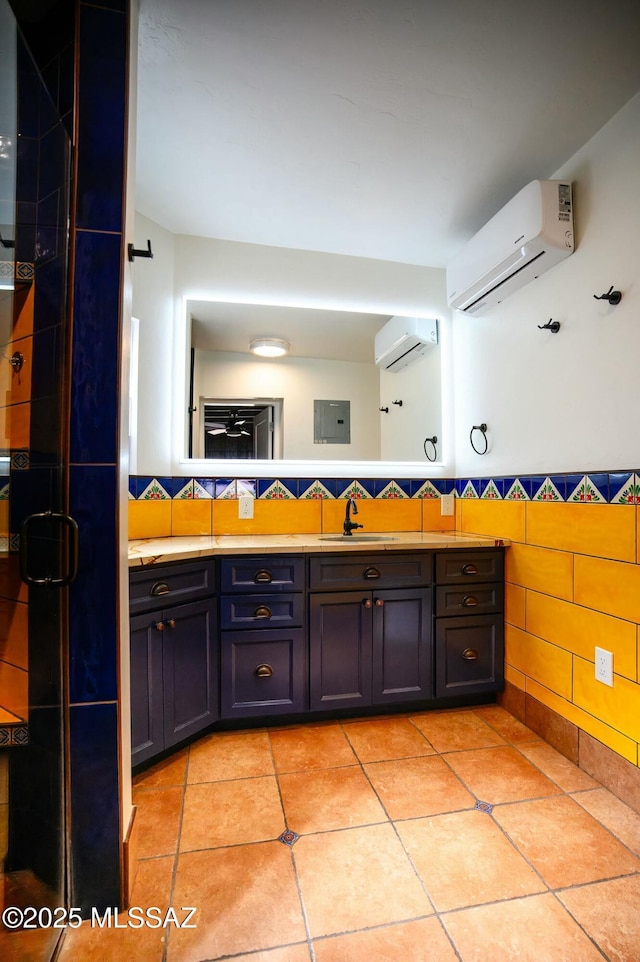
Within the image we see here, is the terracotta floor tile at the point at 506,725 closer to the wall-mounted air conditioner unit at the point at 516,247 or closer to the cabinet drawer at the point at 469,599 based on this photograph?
the cabinet drawer at the point at 469,599

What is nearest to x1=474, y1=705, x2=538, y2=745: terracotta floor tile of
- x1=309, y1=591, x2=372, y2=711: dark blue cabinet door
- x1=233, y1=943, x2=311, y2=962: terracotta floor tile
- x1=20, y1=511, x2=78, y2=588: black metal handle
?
x1=309, y1=591, x2=372, y2=711: dark blue cabinet door

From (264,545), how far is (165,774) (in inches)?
37.4

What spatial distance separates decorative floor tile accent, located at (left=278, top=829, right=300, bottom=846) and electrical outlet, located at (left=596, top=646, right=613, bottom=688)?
1213 millimetres

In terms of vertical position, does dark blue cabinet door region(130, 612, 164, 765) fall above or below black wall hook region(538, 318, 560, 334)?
below

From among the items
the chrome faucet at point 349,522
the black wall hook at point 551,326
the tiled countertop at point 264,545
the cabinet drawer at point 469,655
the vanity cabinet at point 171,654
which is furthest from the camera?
the chrome faucet at point 349,522

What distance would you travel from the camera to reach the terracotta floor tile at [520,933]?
1.01 meters

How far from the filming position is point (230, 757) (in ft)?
5.87

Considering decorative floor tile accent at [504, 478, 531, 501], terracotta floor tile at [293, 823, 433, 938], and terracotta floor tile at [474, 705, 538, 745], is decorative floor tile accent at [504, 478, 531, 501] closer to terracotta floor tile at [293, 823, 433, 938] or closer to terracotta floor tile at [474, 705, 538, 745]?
terracotta floor tile at [474, 705, 538, 745]

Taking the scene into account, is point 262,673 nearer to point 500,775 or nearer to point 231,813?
point 231,813

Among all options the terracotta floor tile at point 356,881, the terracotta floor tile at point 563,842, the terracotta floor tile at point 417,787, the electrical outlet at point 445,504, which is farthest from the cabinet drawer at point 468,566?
the terracotta floor tile at point 356,881

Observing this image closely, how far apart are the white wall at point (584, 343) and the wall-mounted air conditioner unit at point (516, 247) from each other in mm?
57

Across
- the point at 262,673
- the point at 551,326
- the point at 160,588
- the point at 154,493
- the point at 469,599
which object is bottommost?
the point at 262,673

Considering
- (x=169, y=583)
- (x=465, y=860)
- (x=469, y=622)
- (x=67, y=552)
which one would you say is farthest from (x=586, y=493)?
(x=67, y=552)

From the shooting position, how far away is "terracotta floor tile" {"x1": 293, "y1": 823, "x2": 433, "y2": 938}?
3.64 feet
